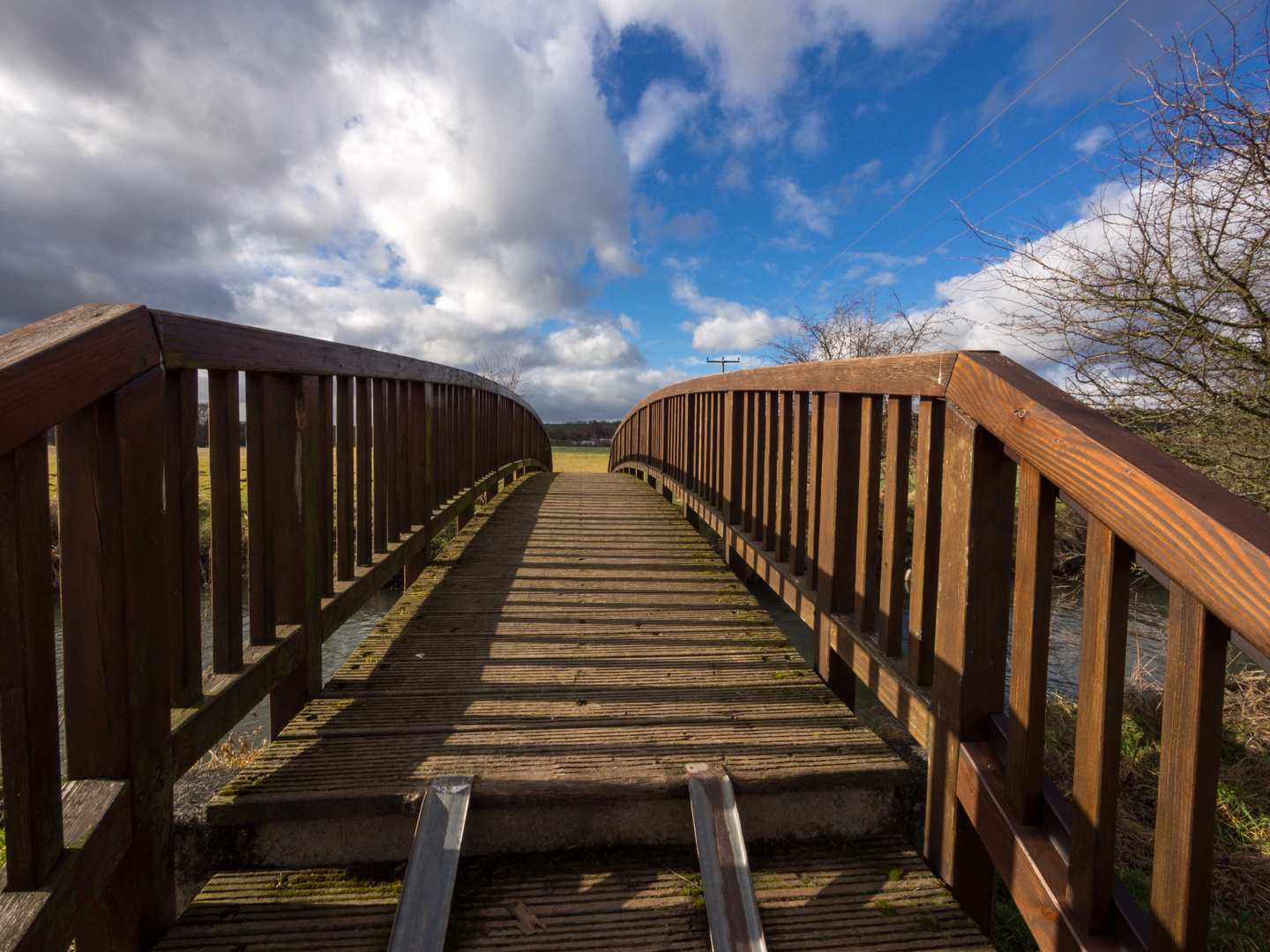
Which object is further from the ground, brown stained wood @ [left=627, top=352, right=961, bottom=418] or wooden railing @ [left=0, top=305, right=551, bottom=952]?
brown stained wood @ [left=627, top=352, right=961, bottom=418]

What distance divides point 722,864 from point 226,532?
1462 millimetres

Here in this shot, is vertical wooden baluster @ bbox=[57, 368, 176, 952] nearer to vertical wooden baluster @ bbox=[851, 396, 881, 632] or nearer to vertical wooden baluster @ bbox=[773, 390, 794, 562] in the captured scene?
vertical wooden baluster @ bbox=[851, 396, 881, 632]

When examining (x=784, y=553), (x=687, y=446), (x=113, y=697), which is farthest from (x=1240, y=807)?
(x=113, y=697)

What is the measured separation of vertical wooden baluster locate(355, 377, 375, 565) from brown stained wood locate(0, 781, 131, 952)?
148cm

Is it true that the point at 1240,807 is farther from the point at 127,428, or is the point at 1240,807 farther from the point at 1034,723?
the point at 127,428

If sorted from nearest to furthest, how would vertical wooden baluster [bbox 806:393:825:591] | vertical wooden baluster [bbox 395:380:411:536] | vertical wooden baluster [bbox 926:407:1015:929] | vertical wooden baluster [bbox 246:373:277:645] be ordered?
vertical wooden baluster [bbox 926:407:1015:929], vertical wooden baluster [bbox 246:373:277:645], vertical wooden baluster [bbox 806:393:825:591], vertical wooden baluster [bbox 395:380:411:536]

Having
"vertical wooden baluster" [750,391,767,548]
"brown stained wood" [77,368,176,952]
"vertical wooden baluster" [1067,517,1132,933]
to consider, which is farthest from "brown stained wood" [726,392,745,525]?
"brown stained wood" [77,368,176,952]

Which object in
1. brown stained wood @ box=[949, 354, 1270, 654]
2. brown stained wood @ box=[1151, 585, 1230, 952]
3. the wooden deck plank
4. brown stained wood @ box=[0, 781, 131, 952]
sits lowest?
the wooden deck plank

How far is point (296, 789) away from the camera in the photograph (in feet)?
5.22

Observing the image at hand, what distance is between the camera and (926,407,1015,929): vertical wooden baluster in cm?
145

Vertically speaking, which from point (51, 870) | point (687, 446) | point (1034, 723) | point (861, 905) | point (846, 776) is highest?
point (687, 446)

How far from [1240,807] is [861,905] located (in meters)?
3.81

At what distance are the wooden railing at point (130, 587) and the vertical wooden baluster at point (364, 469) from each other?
509mm

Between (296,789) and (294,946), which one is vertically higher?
(296,789)
